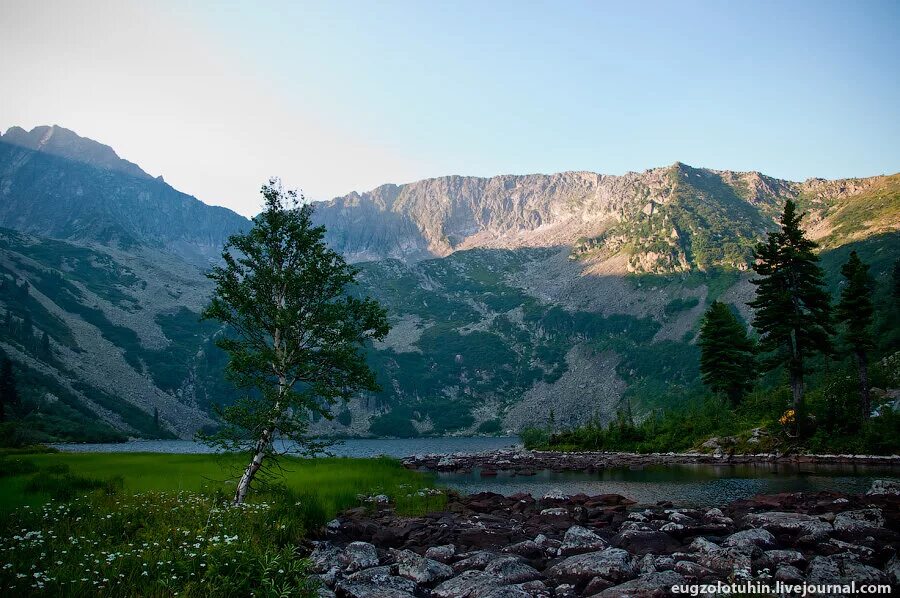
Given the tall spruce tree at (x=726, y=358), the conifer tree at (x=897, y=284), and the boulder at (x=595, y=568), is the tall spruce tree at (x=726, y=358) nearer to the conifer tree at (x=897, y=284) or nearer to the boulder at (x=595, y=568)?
the conifer tree at (x=897, y=284)

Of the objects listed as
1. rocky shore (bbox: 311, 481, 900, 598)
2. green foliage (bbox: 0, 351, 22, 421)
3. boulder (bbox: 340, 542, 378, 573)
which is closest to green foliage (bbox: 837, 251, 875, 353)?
rocky shore (bbox: 311, 481, 900, 598)

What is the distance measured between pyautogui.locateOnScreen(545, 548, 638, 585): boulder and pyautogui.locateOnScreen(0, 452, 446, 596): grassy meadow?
7702mm

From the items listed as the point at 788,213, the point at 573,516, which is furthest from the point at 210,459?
the point at 788,213

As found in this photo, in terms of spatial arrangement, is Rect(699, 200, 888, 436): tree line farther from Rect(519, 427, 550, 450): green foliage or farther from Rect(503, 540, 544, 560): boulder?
Rect(519, 427, 550, 450): green foliage

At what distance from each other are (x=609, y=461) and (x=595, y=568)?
54.5 meters

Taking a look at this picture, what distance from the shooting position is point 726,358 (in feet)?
276

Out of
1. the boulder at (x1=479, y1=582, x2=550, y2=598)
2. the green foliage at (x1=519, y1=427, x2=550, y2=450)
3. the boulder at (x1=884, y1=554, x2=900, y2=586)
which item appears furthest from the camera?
the green foliage at (x1=519, y1=427, x2=550, y2=450)

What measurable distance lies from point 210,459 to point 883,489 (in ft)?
175

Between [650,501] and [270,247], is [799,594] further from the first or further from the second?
[270,247]

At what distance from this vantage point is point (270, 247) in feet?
86.2

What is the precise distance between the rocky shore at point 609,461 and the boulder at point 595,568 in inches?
1681

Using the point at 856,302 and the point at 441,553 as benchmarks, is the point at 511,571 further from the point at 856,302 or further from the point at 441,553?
the point at 856,302

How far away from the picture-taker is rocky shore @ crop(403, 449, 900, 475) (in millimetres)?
48938

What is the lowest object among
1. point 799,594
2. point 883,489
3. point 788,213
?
point 883,489
